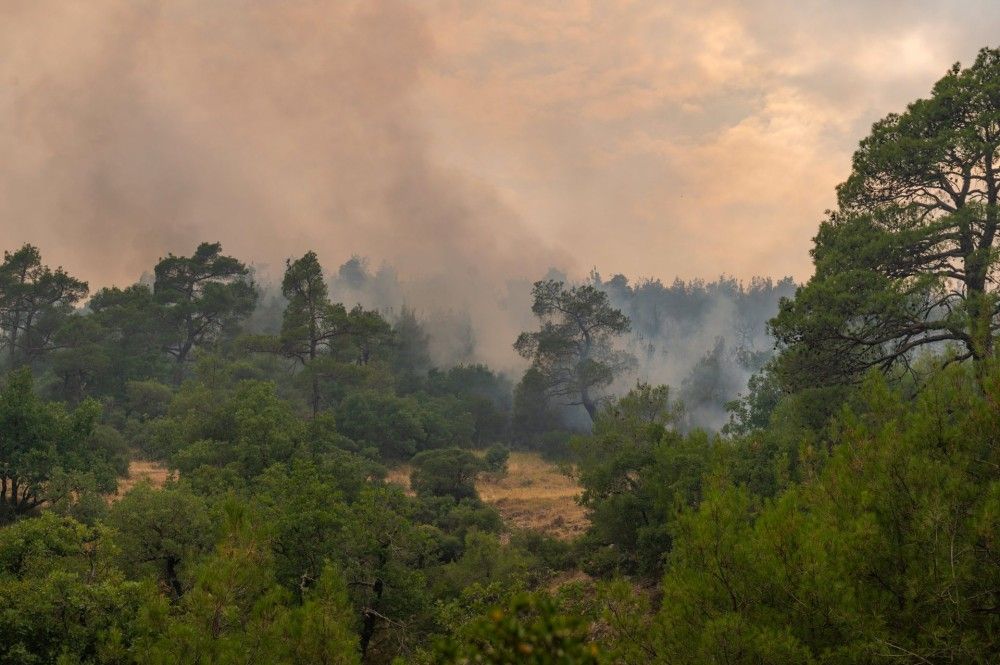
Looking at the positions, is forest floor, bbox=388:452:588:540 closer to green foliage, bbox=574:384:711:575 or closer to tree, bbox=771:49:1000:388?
green foliage, bbox=574:384:711:575

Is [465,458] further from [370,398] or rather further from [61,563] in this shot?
[61,563]

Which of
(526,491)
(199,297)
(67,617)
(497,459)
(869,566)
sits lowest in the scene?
(67,617)

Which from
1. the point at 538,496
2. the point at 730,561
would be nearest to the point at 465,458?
the point at 538,496

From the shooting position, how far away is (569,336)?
208 feet

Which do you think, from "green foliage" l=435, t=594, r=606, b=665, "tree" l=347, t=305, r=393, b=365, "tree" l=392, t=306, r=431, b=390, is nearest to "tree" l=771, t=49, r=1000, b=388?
"green foliage" l=435, t=594, r=606, b=665

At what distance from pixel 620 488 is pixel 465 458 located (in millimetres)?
15704

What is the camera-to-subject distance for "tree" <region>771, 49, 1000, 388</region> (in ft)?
63.2

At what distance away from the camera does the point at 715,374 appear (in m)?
82.8

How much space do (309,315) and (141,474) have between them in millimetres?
16410

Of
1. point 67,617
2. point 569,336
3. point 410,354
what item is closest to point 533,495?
point 569,336

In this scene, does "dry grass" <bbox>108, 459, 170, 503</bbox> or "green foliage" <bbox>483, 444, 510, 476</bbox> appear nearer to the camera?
"dry grass" <bbox>108, 459, 170, 503</bbox>

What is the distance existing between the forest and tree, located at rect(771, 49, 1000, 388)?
0.26 ft

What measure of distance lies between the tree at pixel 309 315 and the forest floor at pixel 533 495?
1095 cm

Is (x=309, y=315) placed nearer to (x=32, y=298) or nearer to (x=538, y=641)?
(x=32, y=298)
